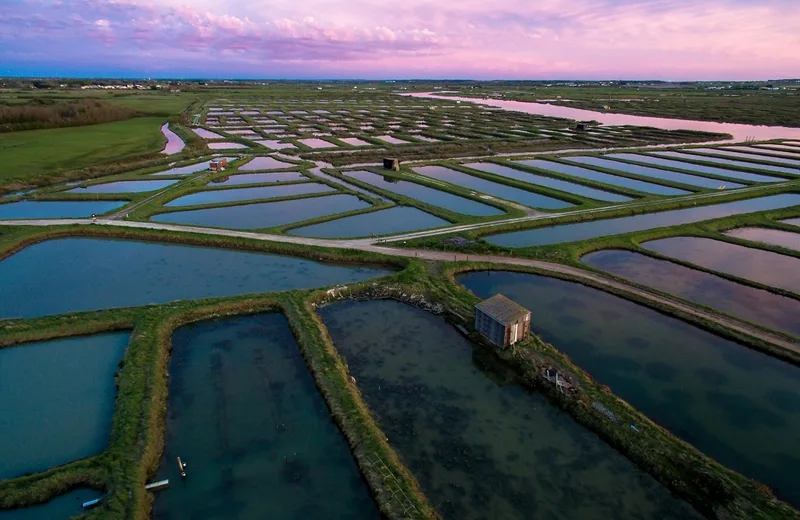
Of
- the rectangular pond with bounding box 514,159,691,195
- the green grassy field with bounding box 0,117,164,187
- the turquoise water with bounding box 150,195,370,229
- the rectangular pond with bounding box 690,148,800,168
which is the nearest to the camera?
the turquoise water with bounding box 150,195,370,229

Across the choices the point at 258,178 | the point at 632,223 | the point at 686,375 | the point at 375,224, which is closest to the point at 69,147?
the point at 258,178

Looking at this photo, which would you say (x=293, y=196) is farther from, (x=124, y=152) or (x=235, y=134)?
(x=235, y=134)

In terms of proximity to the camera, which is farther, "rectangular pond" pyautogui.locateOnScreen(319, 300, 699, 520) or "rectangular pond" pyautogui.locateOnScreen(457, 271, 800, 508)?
"rectangular pond" pyautogui.locateOnScreen(457, 271, 800, 508)

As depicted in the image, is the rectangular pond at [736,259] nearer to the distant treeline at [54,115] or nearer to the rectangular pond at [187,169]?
the rectangular pond at [187,169]

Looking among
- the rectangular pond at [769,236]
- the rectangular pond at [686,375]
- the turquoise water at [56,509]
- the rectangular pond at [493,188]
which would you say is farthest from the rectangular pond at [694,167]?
the turquoise water at [56,509]

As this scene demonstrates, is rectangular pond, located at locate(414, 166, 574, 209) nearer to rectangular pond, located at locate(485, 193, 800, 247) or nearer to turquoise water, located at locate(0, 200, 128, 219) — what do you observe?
rectangular pond, located at locate(485, 193, 800, 247)

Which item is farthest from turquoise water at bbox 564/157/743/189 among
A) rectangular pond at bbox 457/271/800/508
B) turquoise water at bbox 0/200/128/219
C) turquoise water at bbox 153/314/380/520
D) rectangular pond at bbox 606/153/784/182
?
turquoise water at bbox 0/200/128/219

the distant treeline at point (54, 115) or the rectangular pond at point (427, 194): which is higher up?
the distant treeline at point (54, 115)
